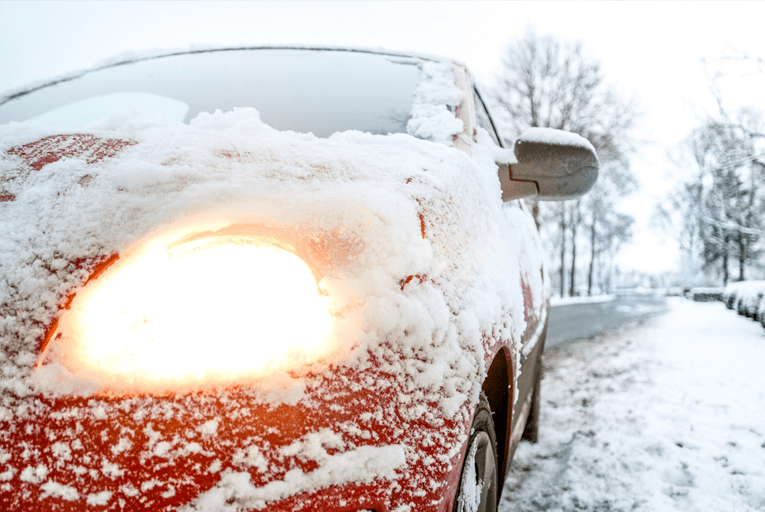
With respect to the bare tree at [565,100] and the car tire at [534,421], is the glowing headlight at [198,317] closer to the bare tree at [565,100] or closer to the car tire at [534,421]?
the car tire at [534,421]

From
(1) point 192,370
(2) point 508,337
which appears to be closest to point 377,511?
(1) point 192,370

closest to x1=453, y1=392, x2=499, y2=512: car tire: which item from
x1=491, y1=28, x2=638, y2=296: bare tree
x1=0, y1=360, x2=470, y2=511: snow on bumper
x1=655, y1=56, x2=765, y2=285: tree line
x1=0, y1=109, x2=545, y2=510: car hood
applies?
x1=0, y1=109, x2=545, y2=510: car hood

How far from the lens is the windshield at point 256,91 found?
1938mm

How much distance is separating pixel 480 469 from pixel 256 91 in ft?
5.75

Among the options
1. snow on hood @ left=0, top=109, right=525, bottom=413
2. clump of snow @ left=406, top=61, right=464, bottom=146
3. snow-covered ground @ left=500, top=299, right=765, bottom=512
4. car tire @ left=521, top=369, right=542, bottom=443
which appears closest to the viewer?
snow on hood @ left=0, top=109, right=525, bottom=413

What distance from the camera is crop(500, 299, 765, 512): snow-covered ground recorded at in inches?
97.0

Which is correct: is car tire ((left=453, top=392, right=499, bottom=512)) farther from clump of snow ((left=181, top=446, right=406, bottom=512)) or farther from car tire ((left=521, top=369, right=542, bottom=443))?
car tire ((left=521, top=369, right=542, bottom=443))

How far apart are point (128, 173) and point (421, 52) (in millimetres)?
1955

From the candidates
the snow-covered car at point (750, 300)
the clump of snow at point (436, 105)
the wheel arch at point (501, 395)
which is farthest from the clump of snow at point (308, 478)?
the snow-covered car at point (750, 300)

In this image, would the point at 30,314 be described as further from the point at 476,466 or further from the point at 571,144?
the point at 571,144

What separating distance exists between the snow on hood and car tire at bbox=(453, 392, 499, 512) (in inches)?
8.2

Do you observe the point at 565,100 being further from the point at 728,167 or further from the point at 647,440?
the point at 647,440

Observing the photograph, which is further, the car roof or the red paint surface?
the car roof

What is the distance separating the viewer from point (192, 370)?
0.78 meters
